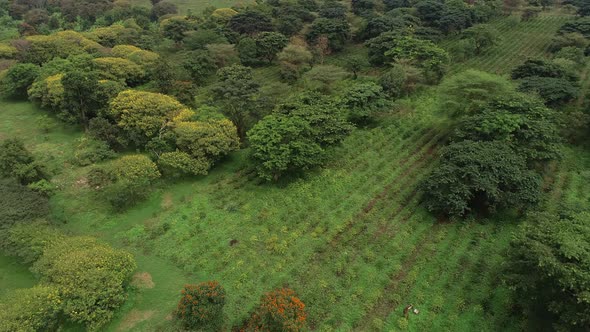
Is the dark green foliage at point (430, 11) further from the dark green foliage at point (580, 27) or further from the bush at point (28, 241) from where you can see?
the bush at point (28, 241)

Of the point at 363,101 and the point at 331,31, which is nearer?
the point at 363,101

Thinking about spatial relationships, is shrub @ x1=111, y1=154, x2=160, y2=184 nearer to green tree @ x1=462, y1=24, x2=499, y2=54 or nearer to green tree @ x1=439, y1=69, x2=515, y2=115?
green tree @ x1=439, y1=69, x2=515, y2=115

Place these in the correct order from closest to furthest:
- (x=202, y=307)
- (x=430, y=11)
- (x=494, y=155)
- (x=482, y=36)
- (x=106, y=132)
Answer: (x=202, y=307), (x=494, y=155), (x=106, y=132), (x=482, y=36), (x=430, y=11)

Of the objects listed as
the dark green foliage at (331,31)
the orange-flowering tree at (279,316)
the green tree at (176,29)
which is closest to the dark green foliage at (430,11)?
the dark green foliage at (331,31)

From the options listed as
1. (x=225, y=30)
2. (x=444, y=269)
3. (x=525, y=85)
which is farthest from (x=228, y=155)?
(x=225, y=30)

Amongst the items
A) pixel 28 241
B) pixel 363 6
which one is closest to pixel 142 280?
pixel 28 241

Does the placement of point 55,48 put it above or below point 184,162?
above

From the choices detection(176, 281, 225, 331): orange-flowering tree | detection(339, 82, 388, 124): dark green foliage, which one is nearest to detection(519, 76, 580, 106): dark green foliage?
detection(339, 82, 388, 124): dark green foliage

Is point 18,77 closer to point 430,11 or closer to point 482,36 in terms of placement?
point 482,36
